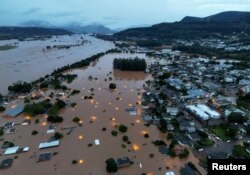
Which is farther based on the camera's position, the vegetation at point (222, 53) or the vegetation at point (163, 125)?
the vegetation at point (222, 53)

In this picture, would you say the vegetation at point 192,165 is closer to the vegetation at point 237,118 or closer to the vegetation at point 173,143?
the vegetation at point 173,143

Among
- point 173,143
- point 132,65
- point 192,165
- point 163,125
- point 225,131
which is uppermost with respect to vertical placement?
point 132,65

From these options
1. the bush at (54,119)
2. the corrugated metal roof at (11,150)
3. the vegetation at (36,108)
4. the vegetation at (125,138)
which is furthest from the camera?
the vegetation at (36,108)

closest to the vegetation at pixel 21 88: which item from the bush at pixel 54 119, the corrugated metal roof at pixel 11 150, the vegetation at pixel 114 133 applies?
the bush at pixel 54 119

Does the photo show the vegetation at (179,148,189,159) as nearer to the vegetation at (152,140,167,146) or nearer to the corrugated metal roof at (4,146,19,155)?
the vegetation at (152,140,167,146)

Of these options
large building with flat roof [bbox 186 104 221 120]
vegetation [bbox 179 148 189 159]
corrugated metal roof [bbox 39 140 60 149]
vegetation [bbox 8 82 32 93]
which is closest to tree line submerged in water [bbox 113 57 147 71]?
vegetation [bbox 8 82 32 93]

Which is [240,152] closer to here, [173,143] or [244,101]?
[173,143]

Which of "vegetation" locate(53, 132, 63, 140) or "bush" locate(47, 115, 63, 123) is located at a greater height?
"bush" locate(47, 115, 63, 123)

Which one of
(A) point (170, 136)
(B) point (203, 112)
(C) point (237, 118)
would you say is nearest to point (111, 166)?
(A) point (170, 136)
